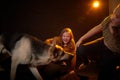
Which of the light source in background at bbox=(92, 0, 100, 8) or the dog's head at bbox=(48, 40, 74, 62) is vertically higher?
the light source in background at bbox=(92, 0, 100, 8)

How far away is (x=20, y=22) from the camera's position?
6.19 metres

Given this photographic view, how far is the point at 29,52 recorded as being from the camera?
4.15 metres

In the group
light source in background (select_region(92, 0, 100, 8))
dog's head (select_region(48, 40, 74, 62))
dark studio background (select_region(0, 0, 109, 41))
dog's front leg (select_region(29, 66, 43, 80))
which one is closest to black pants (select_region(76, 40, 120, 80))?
dog's head (select_region(48, 40, 74, 62))

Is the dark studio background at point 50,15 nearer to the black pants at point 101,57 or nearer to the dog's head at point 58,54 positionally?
the dog's head at point 58,54

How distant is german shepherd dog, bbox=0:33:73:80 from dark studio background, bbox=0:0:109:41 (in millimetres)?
1863

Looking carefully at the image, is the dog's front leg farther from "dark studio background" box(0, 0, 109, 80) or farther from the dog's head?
"dark studio background" box(0, 0, 109, 80)

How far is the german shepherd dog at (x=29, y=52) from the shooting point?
407 cm

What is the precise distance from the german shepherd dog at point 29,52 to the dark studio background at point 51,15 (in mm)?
1863

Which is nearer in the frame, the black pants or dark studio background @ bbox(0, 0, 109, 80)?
the black pants

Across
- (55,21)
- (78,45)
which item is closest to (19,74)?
(78,45)

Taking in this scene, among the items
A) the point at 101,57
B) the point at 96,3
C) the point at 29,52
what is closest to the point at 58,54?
the point at 29,52

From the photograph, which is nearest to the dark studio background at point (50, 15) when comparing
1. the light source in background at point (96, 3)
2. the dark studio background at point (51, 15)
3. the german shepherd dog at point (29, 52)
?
the dark studio background at point (51, 15)

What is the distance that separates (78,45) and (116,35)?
0.60 meters

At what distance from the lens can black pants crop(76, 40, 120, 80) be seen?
11.6ft
